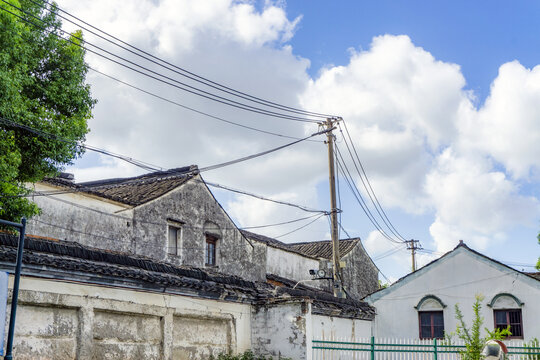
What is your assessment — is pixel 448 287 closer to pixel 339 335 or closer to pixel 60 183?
pixel 339 335

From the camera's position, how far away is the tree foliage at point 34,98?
44.9ft

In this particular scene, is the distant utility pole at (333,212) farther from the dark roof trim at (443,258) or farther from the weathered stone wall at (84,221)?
the weathered stone wall at (84,221)

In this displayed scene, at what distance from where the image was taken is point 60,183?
68.6ft

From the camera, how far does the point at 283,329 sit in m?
14.9

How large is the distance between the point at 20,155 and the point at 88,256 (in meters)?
4.35

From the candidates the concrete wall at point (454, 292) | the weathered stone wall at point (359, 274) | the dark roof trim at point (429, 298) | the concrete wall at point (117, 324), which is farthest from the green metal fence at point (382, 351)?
the weathered stone wall at point (359, 274)

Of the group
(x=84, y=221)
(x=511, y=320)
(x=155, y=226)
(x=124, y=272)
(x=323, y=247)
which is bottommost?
(x=511, y=320)

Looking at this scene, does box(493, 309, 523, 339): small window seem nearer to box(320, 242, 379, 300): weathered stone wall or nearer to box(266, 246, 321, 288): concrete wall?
box(266, 246, 321, 288): concrete wall

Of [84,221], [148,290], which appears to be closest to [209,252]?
[84,221]

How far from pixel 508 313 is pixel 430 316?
112 inches

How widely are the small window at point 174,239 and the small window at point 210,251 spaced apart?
195cm

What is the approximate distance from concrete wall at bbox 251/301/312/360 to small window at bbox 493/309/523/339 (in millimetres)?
9304

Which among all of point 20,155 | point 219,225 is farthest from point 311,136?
point 20,155

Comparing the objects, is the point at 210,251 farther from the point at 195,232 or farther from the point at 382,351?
the point at 382,351
